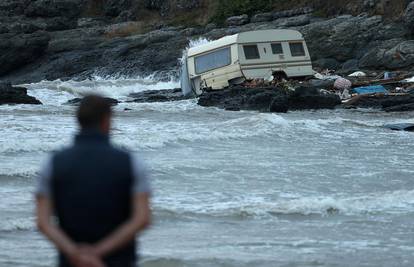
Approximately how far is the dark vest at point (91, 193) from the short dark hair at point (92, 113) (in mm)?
159

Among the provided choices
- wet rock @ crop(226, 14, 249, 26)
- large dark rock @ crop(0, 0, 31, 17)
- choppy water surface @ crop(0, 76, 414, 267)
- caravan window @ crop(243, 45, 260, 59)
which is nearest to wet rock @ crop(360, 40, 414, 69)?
caravan window @ crop(243, 45, 260, 59)

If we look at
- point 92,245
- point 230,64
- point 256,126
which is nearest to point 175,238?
point 92,245

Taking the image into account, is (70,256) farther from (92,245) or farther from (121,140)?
(121,140)

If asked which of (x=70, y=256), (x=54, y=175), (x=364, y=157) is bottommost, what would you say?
(x=364, y=157)

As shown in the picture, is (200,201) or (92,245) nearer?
(92,245)

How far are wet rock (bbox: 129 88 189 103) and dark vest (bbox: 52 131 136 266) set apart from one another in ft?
95.8

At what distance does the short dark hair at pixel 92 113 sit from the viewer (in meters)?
4.13

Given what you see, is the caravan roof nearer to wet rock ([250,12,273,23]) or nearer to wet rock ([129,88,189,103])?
wet rock ([129,88,189,103])

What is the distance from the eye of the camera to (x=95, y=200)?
3975mm

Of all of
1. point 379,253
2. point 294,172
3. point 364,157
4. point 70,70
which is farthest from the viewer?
point 70,70

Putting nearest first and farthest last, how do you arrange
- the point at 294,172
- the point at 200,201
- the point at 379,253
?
the point at 379,253 < the point at 200,201 < the point at 294,172

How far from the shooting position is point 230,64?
3048cm

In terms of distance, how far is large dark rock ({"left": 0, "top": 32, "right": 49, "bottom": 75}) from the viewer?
49281 millimetres

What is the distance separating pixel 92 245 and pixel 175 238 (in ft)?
18.9
